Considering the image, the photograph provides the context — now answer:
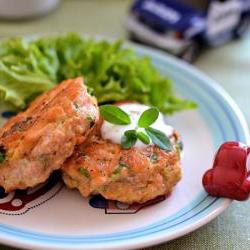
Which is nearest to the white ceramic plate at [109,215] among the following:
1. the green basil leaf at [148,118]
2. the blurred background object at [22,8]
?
the green basil leaf at [148,118]

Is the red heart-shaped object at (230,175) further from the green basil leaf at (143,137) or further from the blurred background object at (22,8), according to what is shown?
the blurred background object at (22,8)

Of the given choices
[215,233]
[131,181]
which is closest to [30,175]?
[131,181]

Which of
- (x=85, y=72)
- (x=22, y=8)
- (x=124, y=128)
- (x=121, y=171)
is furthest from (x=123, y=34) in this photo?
(x=121, y=171)

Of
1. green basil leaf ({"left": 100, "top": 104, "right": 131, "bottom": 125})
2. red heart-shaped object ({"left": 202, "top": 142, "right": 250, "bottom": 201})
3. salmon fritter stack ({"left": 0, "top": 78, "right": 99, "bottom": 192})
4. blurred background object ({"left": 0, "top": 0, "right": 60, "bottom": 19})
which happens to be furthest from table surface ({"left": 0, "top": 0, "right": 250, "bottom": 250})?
salmon fritter stack ({"left": 0, "top": 78, "right": 99, "bottom": 192})

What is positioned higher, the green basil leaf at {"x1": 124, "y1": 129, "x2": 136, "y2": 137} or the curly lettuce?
the green basil leaf at {"x1": 124, "y1": 129, "x2": 136, "y2": 137}

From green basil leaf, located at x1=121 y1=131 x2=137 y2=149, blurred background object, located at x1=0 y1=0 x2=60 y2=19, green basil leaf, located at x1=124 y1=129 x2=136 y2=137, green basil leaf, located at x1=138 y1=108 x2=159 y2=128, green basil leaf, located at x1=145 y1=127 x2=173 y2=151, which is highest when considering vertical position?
green basil leaf, located at x1=138 y1=108 x2=159 y2=128

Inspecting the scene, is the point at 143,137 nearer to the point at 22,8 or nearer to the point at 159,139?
the point at 159,139

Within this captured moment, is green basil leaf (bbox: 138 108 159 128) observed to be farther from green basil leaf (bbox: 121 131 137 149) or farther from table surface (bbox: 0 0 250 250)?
table surface (bbox: 0 0 250 250)
